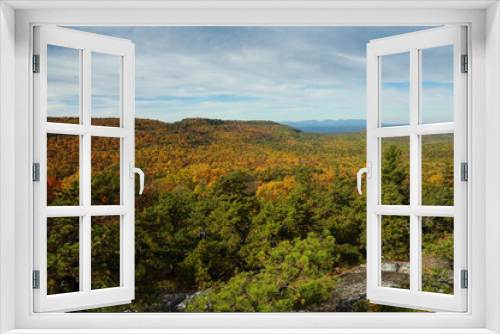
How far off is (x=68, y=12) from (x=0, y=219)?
1.05 metres

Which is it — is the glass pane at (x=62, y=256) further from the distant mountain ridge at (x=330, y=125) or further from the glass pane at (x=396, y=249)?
the glass pane at (x=396, y=249)

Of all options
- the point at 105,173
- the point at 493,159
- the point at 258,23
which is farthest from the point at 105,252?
the point at 493,159

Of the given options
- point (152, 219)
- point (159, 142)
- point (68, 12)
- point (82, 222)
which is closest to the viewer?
point (68, 12)

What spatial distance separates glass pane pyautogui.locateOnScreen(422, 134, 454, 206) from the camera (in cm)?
446

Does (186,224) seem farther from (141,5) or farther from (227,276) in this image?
(141,5)

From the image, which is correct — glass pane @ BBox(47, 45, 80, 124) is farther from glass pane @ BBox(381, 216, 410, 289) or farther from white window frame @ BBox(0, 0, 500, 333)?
glass pane @ BBox(381, 216, 410, 289)

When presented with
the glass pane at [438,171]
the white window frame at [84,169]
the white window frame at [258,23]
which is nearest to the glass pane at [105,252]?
the white window frame at [84,169]

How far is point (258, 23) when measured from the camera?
205 centimetres

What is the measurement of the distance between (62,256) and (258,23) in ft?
10.8

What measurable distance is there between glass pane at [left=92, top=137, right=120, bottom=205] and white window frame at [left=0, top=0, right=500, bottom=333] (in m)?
2.62

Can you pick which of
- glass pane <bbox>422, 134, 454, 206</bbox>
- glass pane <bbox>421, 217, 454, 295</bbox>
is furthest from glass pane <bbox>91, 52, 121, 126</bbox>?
glass pane <bbox>421, 217, 454, 295</bbox>

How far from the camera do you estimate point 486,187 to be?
196 centimetres

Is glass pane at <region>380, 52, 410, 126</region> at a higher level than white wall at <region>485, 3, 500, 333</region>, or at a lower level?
higher

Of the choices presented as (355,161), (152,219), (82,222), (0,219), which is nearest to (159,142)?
(152,219)
